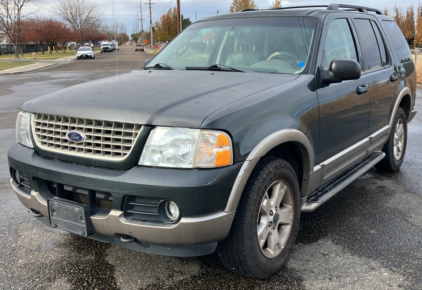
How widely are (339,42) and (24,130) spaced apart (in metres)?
2.78

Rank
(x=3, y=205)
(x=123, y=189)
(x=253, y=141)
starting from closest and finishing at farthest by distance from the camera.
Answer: (x=123, y=189), (x=253, y=141), (x=3, y=205)

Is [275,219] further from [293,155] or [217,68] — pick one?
[217,68]

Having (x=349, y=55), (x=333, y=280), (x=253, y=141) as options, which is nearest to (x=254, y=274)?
(x=333, y=280)

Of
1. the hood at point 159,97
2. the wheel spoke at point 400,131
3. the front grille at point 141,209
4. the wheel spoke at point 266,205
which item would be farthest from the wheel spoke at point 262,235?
the wheel spoke at point 400,131

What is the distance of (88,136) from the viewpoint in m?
2.58

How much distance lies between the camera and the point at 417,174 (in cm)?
525

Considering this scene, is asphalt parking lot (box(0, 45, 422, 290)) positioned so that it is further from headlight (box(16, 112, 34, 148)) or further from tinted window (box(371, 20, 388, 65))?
tinted window (box(371, 20, 388, 65))

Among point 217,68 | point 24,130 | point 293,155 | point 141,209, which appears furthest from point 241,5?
point 141,209

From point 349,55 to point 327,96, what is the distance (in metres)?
0.86

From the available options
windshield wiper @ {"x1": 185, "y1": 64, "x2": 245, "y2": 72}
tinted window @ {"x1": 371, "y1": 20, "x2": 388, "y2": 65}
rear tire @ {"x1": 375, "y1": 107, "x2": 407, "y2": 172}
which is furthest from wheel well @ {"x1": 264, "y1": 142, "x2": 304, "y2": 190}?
rear tire @ {"x1": 375, "y1": 107, "x2": 407, "y2": 172}

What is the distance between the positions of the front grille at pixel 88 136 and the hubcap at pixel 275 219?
948 mm

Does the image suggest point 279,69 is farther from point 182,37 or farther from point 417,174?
point 417,174

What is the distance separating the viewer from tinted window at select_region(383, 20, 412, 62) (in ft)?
16.4

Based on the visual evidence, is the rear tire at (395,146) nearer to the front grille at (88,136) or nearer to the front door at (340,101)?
the front door at (340,101)
